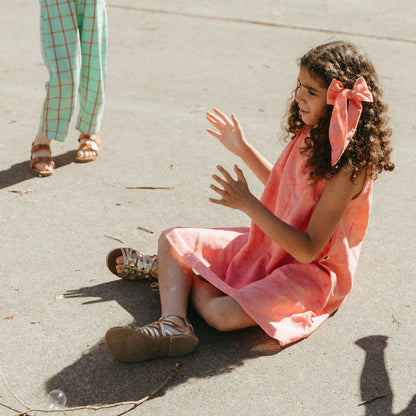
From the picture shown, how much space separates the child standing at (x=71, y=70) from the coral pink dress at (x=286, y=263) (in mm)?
1465

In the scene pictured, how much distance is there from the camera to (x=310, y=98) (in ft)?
8.46

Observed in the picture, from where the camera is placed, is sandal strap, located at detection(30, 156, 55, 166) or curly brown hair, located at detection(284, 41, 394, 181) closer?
curly brown hair, located at detection(284, 41, 394, 181)

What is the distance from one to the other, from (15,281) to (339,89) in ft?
5.27

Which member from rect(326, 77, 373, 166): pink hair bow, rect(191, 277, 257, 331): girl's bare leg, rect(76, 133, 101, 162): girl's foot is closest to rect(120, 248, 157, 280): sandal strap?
rect(191, 277, 257, 331): girl's bare leg

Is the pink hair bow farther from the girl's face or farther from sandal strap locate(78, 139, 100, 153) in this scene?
sandal strap locate(78, 139, 100, 153)

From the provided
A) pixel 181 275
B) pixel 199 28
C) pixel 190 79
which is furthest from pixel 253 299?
pixel 199 28

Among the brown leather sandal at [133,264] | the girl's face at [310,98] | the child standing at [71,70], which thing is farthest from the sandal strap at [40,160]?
the girl's face at [310,98]

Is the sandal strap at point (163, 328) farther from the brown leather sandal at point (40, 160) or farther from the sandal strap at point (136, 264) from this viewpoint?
the brown leather sandal at point (40, 160)

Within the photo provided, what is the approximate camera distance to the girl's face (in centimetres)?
255

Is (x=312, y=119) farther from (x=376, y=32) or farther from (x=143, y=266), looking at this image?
(x=376, y=32)

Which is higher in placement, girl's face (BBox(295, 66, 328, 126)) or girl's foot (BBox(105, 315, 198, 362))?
girl's face (BBox(295, 66, 328, 126))

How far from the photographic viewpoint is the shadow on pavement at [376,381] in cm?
237

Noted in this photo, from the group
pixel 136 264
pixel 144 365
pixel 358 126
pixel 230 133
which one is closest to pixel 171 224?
pixel 136 264

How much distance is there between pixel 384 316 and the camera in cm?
290
